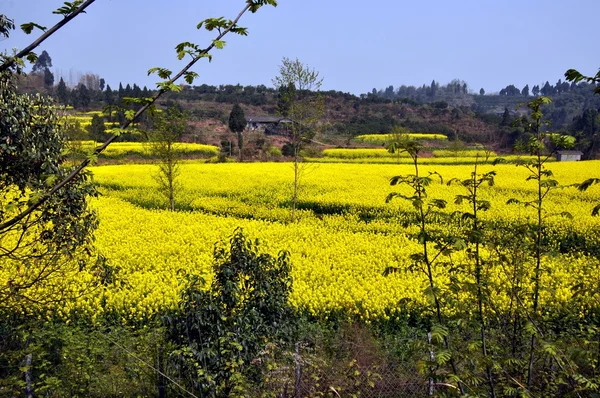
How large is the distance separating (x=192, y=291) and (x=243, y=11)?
334cm

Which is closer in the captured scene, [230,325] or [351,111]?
[230,325]

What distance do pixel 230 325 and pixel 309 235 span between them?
9.25 metres

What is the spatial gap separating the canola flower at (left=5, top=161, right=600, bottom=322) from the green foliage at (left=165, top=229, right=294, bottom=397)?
0.62 m

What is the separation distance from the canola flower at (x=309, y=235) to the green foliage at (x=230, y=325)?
62 centimetres

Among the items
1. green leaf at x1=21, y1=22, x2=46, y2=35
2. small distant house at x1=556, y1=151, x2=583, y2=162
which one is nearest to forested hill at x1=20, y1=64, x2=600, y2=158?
small distant house at x1=556, y1=151, x2=583, y2=162

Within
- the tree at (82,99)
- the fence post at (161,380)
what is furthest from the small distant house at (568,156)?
the tree at (82,99)

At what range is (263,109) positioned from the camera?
93.4 meters

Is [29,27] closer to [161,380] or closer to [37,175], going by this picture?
[37,175]

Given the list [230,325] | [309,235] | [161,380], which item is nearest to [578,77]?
[230,325]

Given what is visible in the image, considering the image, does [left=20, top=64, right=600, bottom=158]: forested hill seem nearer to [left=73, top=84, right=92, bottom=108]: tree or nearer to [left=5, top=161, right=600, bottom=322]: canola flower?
[left=73, top=84, right=92, bottom=108]: tree

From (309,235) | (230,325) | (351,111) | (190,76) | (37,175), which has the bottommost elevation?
(309,235)

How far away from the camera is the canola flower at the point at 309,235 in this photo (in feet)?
27.0

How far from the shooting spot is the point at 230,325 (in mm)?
4801

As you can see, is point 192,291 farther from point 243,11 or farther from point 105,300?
point 105,300
